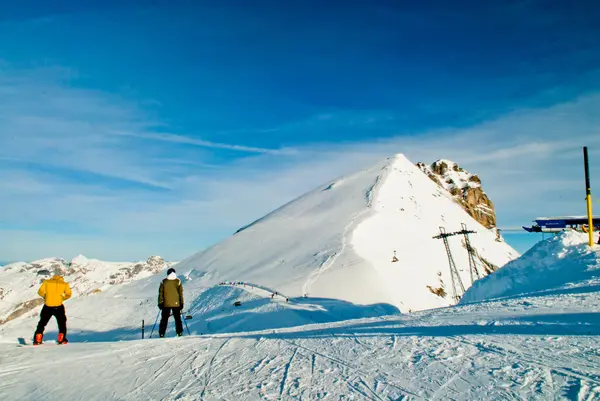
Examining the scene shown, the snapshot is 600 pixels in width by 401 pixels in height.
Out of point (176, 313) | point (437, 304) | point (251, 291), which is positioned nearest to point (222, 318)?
point (251, 291)

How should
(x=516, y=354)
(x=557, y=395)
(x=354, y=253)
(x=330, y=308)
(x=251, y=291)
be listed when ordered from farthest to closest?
(x=354, y=253)
(x=251, y=291)
(x=330, y=308)
(x=516, y=354)
(x=557, y=395)

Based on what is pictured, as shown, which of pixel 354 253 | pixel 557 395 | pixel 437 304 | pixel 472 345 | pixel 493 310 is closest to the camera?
pixel 557 395

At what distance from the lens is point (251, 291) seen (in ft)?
100

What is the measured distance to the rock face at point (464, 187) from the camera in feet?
370

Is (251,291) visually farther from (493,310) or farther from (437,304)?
(493,310)

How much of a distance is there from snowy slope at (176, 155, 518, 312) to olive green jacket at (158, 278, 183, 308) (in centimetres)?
1742

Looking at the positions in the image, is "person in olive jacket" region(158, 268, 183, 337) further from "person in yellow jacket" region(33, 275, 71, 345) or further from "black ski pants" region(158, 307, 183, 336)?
"person in yellow jacket" region(33, 275, 71, 345)

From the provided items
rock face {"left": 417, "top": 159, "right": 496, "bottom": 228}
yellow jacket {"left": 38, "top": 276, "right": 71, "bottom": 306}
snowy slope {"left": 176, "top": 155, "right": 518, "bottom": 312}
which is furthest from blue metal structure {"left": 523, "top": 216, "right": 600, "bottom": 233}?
rock face {"left": 417, "top": 159, "right": 496, "bottom": 228}

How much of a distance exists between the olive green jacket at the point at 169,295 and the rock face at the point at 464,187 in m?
106

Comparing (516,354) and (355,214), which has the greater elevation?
(355,214)

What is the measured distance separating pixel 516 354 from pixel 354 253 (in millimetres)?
30590

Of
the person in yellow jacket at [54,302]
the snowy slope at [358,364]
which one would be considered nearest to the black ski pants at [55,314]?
the person in yellow jacket at [54,302]

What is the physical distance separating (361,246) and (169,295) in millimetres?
27718

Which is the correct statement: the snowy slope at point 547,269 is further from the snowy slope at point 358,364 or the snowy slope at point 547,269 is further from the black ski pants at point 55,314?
the black ski pants at point 55,314
